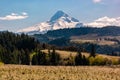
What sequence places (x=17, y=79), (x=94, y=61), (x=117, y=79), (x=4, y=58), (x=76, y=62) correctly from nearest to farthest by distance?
1. (x=17, y=79)
2. (x=117, y=79)
3. (x=76, y=62)
4. (x=94, y=61)
5. (x=4, y=58)

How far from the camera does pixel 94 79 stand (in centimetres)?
3538

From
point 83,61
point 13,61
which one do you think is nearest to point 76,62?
point 83,61

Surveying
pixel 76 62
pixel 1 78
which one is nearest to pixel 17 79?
pixel 1 78

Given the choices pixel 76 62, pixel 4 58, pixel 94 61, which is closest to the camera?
pixel 76 62

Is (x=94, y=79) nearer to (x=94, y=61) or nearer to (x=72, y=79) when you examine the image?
(x=72, y=79)

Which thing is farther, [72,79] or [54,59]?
[54,59]

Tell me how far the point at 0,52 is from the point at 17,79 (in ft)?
524

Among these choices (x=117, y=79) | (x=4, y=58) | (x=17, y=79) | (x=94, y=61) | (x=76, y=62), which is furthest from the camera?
(x=4, y=58)

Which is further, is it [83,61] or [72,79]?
[83,61]

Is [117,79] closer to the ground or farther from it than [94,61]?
farther from it

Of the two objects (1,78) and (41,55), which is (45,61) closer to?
(41,55)

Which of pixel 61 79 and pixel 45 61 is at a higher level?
pixel 61 79

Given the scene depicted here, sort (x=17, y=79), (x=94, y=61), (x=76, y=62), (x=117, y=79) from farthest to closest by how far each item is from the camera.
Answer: (x=94, y=61) → (x=76, y=62) → (x=117, y=79) → (x=17, y=79)

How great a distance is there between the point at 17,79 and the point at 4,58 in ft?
533
